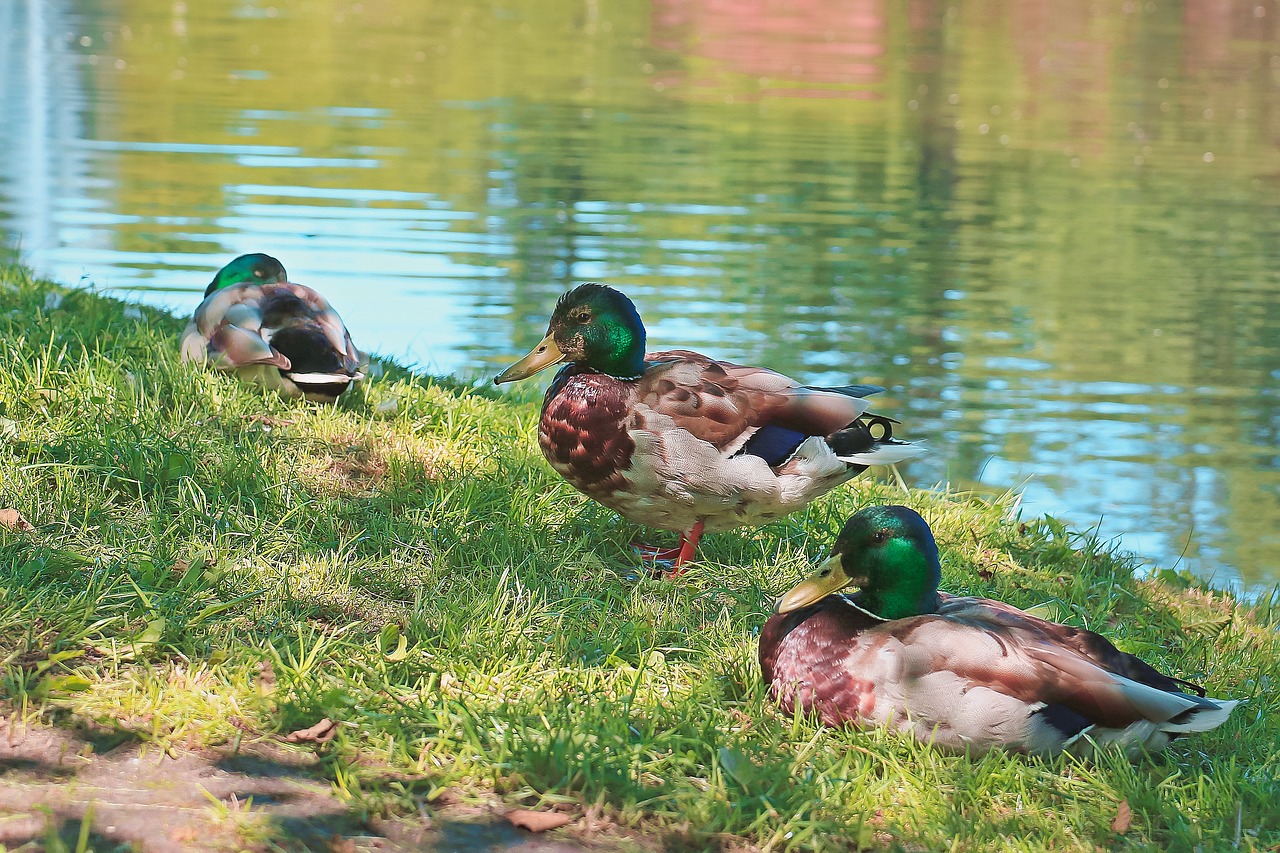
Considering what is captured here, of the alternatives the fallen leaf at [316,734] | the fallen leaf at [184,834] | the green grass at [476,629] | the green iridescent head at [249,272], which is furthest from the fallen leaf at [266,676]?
the green iridescent head at [249,272]

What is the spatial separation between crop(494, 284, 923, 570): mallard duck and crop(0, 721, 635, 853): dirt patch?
143cm

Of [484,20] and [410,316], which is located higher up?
[484,20]

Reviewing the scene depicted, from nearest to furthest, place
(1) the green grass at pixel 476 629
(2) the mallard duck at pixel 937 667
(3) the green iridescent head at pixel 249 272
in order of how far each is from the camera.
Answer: (1) the green grass at pixel 476 629, (2) the mallard duck at pixel 937 667, (3) the green iridescent head at pixel 249 272

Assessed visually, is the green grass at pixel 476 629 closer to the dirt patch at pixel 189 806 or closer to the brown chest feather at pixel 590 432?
the dirt patch at pixel 189 806

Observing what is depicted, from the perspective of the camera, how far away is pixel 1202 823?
10.0ft

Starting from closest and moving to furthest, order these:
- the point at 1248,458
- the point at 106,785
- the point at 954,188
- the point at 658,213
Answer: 1. the point at 106,785
2. the point at 1248,458
3. the point at 658,213
4. the point at 954,188

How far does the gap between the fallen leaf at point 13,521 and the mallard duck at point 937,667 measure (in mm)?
2033

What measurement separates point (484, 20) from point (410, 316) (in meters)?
21.3

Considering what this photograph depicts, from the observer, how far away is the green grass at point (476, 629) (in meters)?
2.99

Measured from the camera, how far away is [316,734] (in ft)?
9.95

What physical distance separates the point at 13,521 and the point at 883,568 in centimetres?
233

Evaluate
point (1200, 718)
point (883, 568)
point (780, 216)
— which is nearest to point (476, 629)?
point (883, 568)

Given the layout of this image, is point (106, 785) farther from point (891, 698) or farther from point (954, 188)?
point (954, 188)

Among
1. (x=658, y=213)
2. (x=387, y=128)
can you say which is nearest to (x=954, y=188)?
(x=658, y=213)
